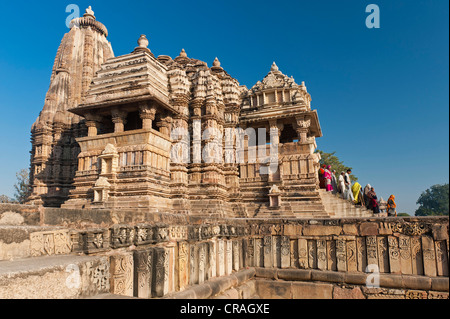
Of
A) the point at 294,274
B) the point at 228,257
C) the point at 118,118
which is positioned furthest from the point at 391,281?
the point at 118,118

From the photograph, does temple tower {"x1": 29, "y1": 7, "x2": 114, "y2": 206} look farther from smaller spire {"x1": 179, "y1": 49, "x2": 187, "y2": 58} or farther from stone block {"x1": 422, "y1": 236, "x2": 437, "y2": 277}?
stone block {"x1": 422, "y1": 236, "x2": 437, "y2": 277}

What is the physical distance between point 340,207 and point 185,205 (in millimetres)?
6798

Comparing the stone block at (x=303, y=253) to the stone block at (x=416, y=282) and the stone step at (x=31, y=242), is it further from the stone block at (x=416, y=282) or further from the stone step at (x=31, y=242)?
the stone step at (x=31, y=242)

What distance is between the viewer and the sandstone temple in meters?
3.46

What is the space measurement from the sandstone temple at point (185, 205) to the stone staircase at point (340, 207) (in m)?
0.05

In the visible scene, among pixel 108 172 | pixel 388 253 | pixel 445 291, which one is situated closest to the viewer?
pixel 445 291

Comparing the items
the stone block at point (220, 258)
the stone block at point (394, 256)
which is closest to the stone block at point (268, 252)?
the stone block at point (220, 258)

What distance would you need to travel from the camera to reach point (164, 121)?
14734 mm

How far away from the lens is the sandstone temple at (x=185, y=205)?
11.3 ft

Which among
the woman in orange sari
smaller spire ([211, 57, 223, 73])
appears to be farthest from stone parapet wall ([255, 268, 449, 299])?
smaller spire ([211, 57, 223, 73])

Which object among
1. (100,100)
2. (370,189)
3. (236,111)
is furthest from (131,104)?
(370,189)

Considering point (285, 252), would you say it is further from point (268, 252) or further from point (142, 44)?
point (142, 44)
